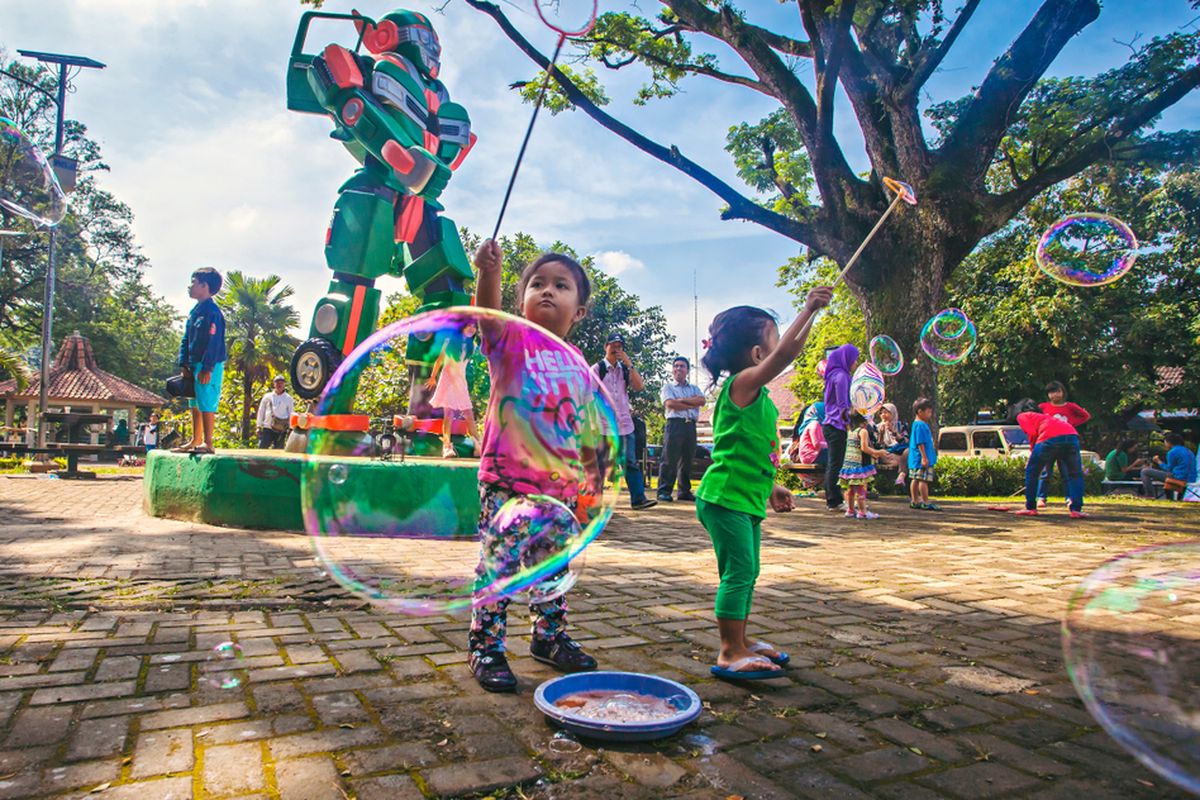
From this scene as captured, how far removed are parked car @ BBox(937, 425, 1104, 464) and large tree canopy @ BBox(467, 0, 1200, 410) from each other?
908cm

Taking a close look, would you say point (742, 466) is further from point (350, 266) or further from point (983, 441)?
point (983, 441)

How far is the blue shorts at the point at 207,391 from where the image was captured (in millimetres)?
7668

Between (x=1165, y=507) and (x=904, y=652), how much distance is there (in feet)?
38.7

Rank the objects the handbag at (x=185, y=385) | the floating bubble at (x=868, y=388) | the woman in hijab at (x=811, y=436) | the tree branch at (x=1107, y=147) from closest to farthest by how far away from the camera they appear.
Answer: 1. the handbag at (x=185, y=385)
2. the woman in hijab at (x=811, y=436)
3. the tree branch at (x=1107, y=147)
4. the floating bubble at (x=868, y=388)

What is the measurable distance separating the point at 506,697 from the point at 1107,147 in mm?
15058

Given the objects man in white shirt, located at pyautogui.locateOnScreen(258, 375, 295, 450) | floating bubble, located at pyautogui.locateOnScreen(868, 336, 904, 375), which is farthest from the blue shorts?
floating bubble, located at pyautogui.locateOnScreen(868, 336, 904, 375)

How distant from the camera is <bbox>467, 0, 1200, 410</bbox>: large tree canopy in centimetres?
1276

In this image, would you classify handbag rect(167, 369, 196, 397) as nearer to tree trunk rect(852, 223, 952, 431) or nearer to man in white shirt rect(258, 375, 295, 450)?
man in white shirt rect(258, 375, 295, 450)

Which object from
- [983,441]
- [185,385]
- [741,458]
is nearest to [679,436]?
[185,385]

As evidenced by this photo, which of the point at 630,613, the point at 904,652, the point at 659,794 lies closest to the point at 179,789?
the point at 659,794

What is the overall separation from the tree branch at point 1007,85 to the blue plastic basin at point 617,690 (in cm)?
1300

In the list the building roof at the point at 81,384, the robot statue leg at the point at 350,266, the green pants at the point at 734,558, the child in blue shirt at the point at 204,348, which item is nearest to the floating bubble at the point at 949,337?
the robot statue leg at the point at 350,266

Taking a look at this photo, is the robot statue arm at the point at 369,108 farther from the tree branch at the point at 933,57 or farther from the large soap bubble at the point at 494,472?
the tree branch at the point at 933,57

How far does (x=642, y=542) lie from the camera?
22.2ft
